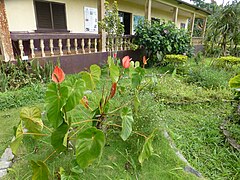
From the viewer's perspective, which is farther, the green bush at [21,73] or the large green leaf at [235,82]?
the green bush at [21,73]

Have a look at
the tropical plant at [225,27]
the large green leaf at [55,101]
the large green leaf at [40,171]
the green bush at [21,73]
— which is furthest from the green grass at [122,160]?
the tropical plant at [225,27]

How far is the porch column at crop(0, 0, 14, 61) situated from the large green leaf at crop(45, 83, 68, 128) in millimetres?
3015

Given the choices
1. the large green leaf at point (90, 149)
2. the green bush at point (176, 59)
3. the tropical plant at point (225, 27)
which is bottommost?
the large green leaf at point (90, 149)

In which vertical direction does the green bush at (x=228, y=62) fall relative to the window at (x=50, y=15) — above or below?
below

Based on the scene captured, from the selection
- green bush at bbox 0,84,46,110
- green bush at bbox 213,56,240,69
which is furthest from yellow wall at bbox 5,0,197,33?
green bush at bbox 213,56,240,69

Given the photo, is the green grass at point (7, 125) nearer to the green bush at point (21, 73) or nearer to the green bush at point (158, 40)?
the green bush at point (21, 73)

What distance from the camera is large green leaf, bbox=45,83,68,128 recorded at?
43.7 inches

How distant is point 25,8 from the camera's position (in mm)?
4922

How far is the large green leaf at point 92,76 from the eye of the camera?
1.60 m

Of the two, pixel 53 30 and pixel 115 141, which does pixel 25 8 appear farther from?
pixel 115 141

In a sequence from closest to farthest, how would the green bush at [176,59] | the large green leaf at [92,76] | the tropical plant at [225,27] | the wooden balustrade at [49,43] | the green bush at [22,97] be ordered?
the large green leaf at [92,76], the green bush at [22,97], the wooden balustrade at [49,43], the green bush at [176,59], the tropical plant at [225,27]

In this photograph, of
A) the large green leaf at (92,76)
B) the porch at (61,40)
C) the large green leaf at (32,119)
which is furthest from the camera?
the porch at (61,40)

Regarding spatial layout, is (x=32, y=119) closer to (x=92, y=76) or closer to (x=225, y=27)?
(x=92, y=76)

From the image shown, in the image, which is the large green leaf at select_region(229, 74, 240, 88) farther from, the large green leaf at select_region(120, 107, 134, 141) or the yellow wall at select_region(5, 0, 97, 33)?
the yellow wall at select_region(5, 0, 97, 33)
